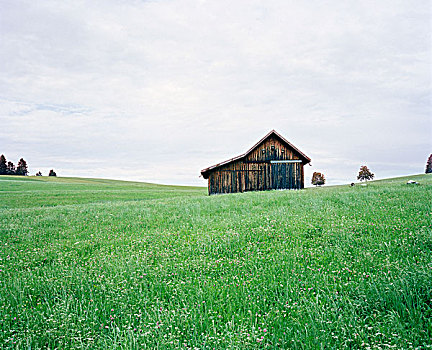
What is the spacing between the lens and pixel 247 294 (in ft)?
17.0

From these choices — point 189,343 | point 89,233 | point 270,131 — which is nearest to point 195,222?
point 89,233

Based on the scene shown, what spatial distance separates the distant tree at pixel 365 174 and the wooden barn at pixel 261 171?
183 feet

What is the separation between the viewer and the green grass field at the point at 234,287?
3.97 meters

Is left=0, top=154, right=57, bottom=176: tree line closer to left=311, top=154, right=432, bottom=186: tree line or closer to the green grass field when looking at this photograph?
A: left=311, top=154, right=432, bottom=186: tree line

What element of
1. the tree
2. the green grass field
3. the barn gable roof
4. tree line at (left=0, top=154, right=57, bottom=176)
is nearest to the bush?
the tree

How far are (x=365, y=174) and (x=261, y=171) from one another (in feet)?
196

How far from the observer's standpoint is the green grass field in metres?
3.97

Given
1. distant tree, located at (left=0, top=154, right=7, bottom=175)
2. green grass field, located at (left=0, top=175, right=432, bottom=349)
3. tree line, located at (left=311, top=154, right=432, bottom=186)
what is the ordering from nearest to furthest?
green grass field, located at (left=0, top=175, right=432, bottom=349)
tree line, located at (left=311, top=154, right=432, bottom=186)
distant tree, located at (left=0, top=154, right=7, bottom=175)

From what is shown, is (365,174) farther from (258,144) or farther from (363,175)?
(258,144)

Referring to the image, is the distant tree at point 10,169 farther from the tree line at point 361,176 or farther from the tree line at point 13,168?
the tree line at point 361,176

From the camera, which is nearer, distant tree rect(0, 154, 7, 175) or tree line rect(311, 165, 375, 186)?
tree line rect(311, 165, 375, 186)

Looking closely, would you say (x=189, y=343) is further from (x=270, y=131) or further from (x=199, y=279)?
(x=270, y=131)

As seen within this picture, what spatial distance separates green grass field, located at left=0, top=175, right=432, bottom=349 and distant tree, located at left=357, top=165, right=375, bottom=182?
81.1 meters

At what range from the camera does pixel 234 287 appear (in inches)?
212
